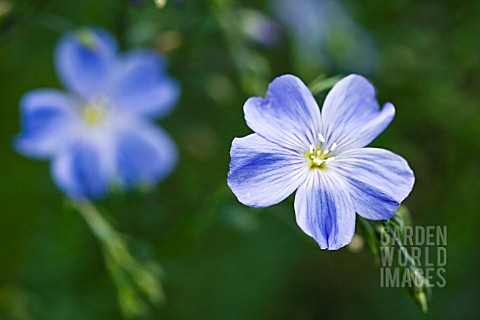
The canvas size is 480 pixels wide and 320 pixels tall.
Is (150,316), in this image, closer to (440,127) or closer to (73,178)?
(73,178)

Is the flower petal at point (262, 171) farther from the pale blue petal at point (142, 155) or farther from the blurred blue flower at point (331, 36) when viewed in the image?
the blurred blue flower at point (331, 36)

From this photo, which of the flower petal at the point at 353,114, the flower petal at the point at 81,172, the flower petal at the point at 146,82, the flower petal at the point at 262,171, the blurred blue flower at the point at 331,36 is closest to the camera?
the flower petal at the point at 262,171

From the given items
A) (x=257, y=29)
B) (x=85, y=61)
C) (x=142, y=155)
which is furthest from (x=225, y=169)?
(x=85, y=61)

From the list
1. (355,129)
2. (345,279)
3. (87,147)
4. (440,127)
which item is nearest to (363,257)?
(345,279)

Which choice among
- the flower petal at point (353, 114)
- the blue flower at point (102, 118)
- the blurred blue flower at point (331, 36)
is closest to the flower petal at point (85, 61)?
the blue flower at point (102, 118)

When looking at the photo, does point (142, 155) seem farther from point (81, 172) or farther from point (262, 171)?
point (262, 171)

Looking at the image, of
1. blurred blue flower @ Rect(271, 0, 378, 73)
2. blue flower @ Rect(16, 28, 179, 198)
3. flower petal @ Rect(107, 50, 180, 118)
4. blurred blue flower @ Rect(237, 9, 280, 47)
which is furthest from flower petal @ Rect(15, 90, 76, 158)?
blurred blue flower @ Rect(271, 0, 378, 73)

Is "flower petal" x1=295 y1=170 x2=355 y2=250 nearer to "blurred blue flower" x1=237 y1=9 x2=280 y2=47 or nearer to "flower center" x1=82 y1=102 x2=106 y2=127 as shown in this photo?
"blurred blue flower" x1=237 y1=9 x2=280 y2=47
